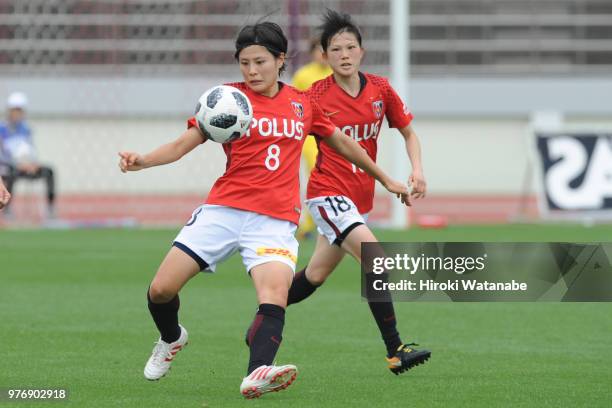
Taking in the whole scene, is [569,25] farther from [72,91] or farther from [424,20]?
[72,91]

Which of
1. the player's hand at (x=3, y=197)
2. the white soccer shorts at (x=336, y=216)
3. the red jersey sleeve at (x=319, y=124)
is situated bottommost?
the white soccer shorts at (x=336, y=216)

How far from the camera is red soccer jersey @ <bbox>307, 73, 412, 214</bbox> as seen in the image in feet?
26.3

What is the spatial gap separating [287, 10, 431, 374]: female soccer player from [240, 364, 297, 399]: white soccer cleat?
1.75 m

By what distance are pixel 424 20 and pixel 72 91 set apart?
9051 millimetres

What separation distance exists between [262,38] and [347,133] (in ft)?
5.01

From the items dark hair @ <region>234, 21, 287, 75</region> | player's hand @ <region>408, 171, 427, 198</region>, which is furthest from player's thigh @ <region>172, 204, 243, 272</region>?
player's hand @ <region>408, 171, 427, 198</region>

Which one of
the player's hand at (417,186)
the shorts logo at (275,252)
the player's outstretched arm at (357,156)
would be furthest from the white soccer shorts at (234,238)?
the player's hand at (417,186)

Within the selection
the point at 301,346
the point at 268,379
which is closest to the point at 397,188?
the point at 268,379

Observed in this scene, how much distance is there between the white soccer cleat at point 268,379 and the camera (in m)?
6.12

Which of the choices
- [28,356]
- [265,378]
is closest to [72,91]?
[28,356]

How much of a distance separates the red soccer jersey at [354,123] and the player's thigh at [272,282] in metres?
1.61

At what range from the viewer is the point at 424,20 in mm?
31797

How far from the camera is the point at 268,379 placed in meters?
6.14

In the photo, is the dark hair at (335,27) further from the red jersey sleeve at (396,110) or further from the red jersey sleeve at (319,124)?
the red jersey sleeve at (319,124)
